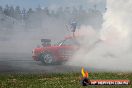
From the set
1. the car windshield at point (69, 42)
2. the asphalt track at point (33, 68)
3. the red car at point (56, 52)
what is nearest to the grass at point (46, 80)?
the asphalt track at point (33, 68)

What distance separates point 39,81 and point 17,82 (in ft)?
2.56

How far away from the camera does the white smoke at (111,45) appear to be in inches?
739

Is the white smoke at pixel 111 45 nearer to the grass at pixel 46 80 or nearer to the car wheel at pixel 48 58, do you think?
the car wheel at pixel 48 58

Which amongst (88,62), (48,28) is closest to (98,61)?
(88,62)

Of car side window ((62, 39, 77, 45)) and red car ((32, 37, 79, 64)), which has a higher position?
car side window ((62, 39, 77, 45))

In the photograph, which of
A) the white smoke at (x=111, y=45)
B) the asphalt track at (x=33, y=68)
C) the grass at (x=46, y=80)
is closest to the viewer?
the grass at (x=46, y=80)

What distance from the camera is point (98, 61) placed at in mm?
19266

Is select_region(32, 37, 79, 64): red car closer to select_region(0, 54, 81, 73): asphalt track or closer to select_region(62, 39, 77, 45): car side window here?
select_region(62, 39, 77, 45): car side window

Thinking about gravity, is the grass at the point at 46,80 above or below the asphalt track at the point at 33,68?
below

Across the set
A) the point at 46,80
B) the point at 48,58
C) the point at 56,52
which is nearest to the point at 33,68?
the point at 48,58

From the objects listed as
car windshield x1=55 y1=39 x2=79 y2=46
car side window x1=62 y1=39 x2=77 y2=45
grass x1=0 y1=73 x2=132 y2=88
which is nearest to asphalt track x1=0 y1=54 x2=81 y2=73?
car windshield x1=55 y1=39 x2=79 y2=46

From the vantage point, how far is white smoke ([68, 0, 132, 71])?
18781 millimetres

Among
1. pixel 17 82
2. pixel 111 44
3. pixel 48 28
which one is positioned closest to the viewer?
pixel 17 82

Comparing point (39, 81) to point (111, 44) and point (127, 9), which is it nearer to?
point (111, 44)
